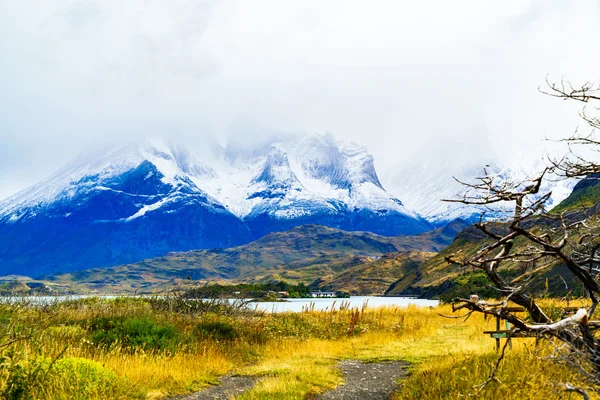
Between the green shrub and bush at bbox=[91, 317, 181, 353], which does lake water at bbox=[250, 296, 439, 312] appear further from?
bush at bbox=[91, 317, 181, 353]

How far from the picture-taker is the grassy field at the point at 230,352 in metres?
9.83

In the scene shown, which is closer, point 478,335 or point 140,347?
point 140,347

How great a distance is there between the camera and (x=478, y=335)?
22438 millimetres

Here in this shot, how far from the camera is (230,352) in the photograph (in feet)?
63.2

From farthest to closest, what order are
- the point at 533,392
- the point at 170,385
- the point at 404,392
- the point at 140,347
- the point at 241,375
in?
the point at 140,347 → the point at 241,375 → the point at 170,385 → the point at 404,392 → the point at 533,392

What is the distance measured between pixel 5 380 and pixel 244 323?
13.8m

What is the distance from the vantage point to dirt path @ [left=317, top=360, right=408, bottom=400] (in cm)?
1249

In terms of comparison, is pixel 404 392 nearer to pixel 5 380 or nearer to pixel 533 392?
pixel 533 392

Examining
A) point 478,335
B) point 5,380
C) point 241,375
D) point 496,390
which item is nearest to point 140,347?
point 241,375

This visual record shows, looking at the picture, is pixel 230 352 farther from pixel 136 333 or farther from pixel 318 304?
pixel 318 304

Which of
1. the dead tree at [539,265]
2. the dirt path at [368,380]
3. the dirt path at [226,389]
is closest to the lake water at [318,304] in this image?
the dirt path at [368,380]

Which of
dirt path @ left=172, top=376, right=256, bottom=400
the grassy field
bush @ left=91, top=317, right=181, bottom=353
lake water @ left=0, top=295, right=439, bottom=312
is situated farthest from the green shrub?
dirt path @ left=172, top=376, right=256, bottom=400

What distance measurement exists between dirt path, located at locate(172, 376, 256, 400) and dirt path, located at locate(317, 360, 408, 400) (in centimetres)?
213

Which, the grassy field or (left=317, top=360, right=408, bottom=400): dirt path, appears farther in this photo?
(left=317, top=360, right=408, bottom=400): dirt path
